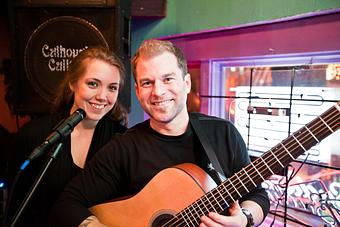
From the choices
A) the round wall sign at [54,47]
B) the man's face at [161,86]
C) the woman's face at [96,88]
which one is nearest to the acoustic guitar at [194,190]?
the man's face at [161,86]

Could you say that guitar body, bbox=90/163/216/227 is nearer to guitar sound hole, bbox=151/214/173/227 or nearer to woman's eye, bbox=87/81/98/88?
guitar sound hole, bbox=151/214/173/227

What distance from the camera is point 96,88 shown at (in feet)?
4.72

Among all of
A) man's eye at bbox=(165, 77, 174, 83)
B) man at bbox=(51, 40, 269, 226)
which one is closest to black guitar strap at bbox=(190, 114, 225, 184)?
man at bbox=(51, 40, 269, 226)

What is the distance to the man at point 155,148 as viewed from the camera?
1.10 metres

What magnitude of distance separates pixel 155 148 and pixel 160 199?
19cm

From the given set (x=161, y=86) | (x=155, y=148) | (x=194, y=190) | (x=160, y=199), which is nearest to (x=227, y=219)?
(x=194, y=190)

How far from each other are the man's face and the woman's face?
36cm

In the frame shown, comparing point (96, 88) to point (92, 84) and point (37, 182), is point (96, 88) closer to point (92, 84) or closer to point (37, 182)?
point (92, 84)

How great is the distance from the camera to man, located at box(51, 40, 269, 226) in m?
1.10

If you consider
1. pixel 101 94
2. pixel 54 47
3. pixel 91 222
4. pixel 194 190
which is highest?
pixel 54 47

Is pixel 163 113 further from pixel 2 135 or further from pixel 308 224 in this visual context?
pixel 2 135

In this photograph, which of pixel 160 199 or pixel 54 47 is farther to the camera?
pixel 54 47

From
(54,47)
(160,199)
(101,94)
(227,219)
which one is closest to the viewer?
(227,219)

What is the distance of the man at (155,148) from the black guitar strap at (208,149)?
23mm
